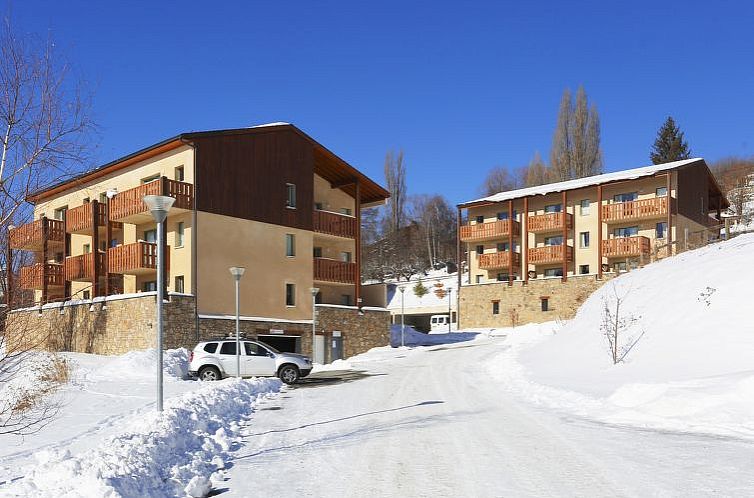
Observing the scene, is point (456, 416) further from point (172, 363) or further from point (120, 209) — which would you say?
point (120, 209)

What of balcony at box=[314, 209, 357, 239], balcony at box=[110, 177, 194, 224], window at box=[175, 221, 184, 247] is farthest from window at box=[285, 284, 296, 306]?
balcony at box=[110, 177, 194, 224]

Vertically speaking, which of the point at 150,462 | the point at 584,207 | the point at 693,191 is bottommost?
the point at 150,462

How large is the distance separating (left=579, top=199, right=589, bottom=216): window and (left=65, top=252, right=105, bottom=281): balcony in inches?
1301

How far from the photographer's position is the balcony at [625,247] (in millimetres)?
46062

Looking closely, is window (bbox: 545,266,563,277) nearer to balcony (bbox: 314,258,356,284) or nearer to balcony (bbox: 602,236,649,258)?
balcony (bbox: 602,236,649,258)

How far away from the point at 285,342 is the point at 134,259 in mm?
8833

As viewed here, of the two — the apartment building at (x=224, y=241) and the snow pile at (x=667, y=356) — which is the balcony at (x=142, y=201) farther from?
the snow pile at (x=667, y=356)

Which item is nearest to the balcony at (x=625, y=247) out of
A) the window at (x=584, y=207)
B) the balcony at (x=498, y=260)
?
the window at (x=584, y=207)

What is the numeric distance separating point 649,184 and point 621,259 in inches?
221

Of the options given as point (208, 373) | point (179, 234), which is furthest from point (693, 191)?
point (208, 373)

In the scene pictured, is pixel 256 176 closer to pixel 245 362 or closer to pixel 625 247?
pixel 245 362

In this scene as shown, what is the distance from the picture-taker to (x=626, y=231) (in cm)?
4847

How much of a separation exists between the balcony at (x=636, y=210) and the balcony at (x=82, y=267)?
33.0 metres

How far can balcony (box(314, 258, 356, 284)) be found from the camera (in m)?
39.2
